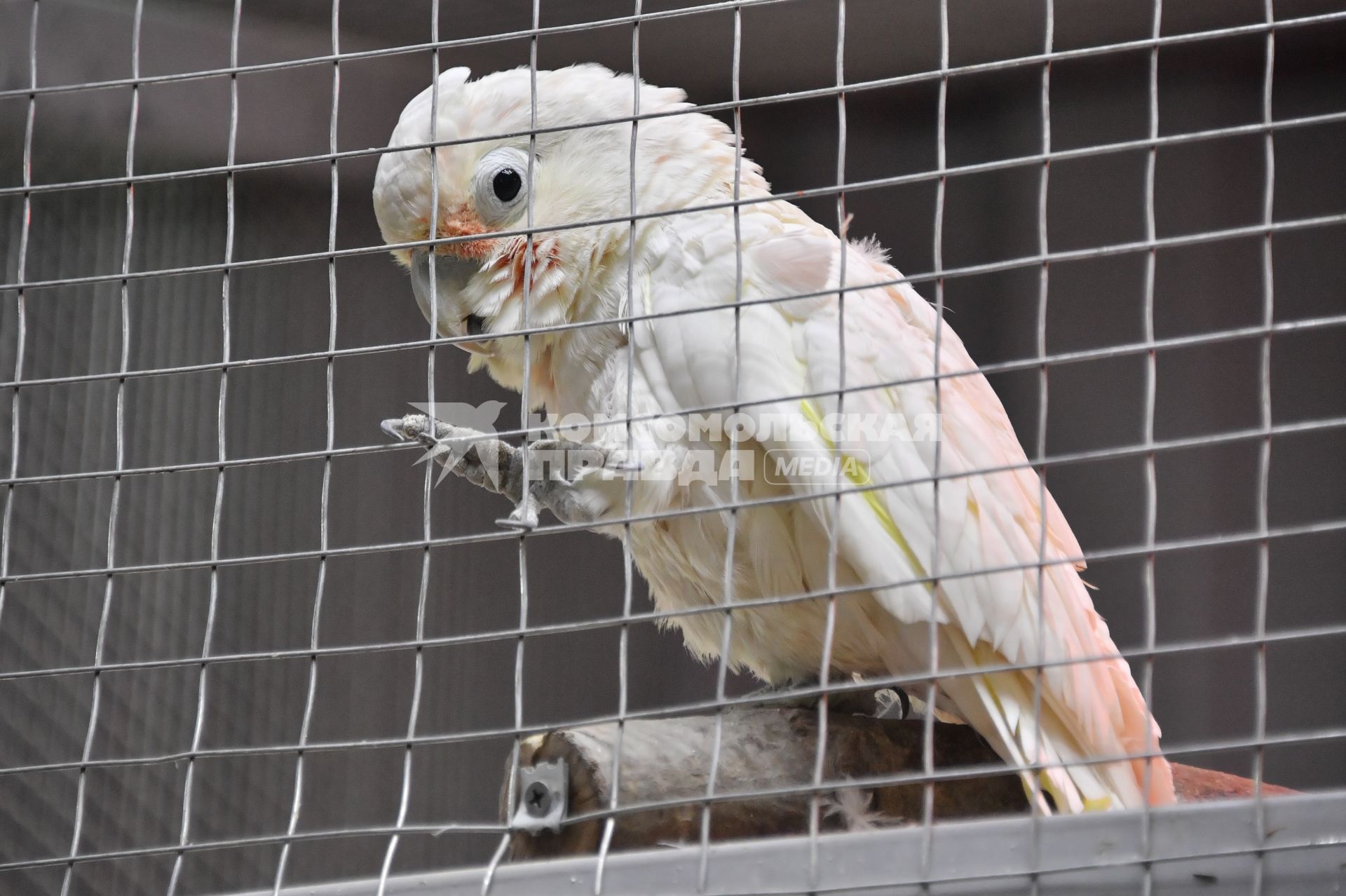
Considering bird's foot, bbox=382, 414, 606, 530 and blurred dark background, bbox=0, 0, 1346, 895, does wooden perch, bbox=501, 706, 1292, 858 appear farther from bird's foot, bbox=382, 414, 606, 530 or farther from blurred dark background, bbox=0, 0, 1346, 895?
blurred dark background, bbox=0, 0, 1346, 895

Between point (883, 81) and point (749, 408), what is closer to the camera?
point (883, 81)

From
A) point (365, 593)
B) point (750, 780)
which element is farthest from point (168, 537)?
point (750, 780)

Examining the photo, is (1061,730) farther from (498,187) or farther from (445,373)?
(445,373)

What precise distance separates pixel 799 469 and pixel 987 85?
239 cm

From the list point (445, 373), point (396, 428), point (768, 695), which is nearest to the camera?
point (768, 695)

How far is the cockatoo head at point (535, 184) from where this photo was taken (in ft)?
5.88

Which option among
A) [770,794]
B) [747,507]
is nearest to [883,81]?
[747,507]

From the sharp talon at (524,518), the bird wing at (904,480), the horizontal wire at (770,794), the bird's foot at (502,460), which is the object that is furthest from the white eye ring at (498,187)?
the horizontal wire at (770,794)

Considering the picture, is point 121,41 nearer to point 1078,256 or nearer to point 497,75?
point 497,75

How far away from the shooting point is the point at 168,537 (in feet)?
9.84

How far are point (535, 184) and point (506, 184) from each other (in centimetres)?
8

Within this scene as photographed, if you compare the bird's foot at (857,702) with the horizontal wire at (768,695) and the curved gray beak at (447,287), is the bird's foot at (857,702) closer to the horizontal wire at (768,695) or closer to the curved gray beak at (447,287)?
the horizontal wire at (768,695)

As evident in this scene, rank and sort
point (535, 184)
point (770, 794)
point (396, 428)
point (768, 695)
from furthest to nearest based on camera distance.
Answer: point (535, 184) < point (396, 428) < point (768, 695) < point (770, 794)

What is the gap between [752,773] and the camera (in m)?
1.54
